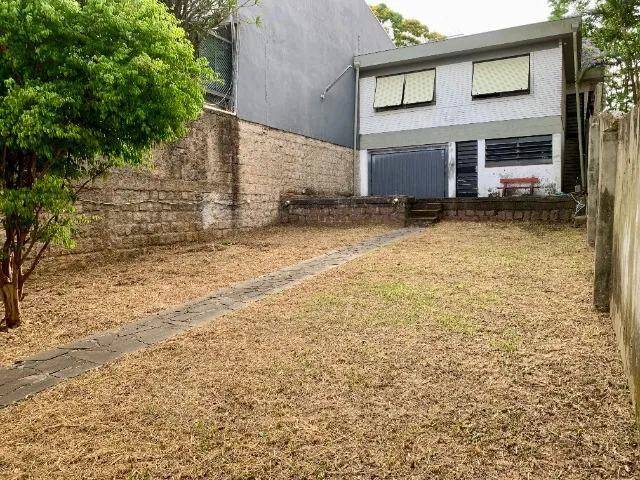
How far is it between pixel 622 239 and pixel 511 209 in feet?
30.7

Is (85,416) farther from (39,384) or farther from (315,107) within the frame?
(315,107)

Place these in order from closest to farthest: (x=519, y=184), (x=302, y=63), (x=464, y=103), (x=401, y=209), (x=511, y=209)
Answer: (x=511, y=209), (x=401, y=209), (x=519, y=184), (x=302, y=63), (x=464, y=103)

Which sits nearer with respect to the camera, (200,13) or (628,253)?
(628,253)

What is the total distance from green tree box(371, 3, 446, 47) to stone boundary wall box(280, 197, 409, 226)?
17.5m

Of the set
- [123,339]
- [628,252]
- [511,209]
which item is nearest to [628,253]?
[628,252]

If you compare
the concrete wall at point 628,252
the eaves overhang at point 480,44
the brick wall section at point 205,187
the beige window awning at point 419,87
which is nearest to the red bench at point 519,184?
the beige window awning at point 419,87

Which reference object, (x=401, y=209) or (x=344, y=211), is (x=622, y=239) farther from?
(x=344, y=211)

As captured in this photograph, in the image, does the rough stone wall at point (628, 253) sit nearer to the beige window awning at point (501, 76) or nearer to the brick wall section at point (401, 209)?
the brick wall section at point (401, 209)

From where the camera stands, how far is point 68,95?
12.8 ft

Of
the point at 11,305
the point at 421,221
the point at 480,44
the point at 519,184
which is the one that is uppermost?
the point at 480,44

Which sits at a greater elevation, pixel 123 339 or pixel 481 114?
pixel 481 114

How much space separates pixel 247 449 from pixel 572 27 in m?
16.1

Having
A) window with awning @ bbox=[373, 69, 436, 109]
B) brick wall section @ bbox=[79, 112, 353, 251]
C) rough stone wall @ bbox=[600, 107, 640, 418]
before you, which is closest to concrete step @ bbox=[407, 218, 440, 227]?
brick wall section @ bbox=[79, 112, 353, 251]

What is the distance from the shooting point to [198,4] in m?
10.4
